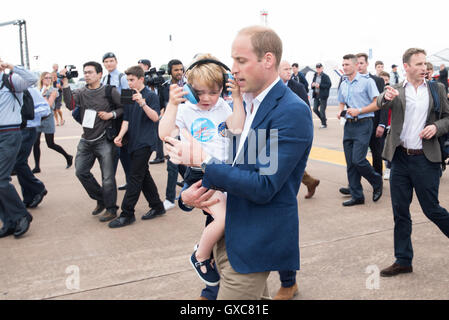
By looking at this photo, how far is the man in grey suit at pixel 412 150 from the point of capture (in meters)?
3.67

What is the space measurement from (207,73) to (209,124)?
16.1 inches

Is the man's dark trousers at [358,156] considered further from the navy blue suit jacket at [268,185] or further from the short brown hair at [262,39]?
the short brown hair at [262,39]

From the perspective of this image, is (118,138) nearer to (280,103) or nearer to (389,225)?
(389,225)

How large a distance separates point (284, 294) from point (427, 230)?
2.37m

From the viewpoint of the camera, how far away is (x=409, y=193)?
3.78 metres

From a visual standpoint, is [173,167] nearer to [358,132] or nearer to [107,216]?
[107,216]

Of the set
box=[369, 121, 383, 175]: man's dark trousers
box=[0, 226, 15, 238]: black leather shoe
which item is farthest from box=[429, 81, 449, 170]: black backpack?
box=[0, 226, 15, 238]: black leather shoe

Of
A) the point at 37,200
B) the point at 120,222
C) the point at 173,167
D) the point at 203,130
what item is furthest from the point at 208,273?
the point at 37,200

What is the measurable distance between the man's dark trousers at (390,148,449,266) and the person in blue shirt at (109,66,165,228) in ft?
9.77

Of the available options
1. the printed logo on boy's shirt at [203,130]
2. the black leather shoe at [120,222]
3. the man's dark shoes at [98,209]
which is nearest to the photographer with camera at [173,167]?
the black leather shoe at [120,222]

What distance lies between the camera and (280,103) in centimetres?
196

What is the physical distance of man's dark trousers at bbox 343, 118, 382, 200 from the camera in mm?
6020

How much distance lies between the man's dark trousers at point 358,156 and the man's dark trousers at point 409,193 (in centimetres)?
212
